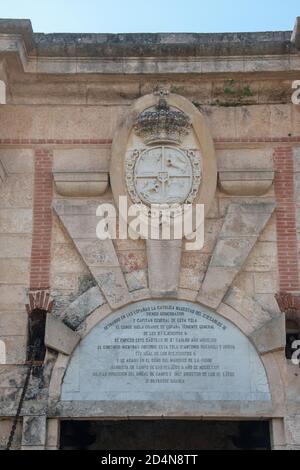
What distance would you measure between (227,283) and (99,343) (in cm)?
154

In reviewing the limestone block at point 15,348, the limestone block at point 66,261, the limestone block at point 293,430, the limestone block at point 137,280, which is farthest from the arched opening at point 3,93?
the limestone block at point 293,430

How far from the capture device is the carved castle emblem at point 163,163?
840cm

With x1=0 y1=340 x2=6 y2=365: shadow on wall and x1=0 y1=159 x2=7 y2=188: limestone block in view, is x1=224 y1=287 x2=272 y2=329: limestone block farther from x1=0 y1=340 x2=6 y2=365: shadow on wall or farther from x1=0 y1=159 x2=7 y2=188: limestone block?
x1=0 y1=159 x2=7 y2=188: limestone block

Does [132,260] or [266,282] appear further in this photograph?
[132,260]

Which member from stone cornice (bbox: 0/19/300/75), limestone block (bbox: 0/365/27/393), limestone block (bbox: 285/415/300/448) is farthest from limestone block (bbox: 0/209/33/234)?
limestone block (bbox: 285/415/300/448)

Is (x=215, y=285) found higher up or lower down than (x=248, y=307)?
higher up

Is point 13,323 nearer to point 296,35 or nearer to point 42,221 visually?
point 42,221

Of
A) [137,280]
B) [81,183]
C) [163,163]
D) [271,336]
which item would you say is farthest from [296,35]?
[271,336]

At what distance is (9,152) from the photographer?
8805 millimetres

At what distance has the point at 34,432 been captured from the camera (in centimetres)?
747

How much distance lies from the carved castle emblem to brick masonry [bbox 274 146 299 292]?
0.98 meters

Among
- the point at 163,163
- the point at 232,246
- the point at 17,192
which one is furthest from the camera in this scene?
the point at 17,192

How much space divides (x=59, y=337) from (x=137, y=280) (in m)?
1.07
